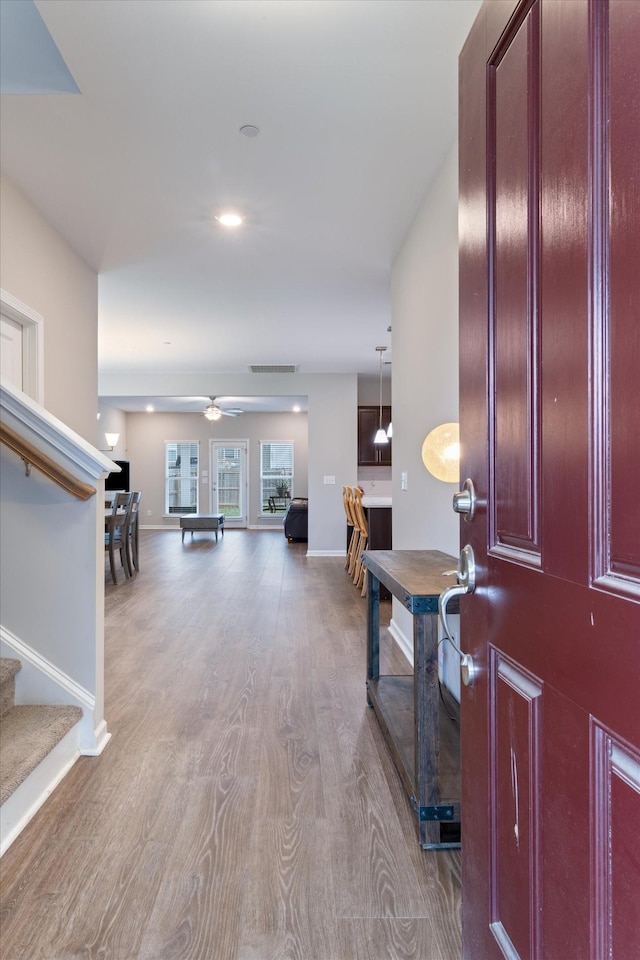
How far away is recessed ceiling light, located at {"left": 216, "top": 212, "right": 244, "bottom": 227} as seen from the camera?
125 inches

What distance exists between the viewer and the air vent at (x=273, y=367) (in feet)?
24.5

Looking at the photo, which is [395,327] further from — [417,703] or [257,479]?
[257,479]

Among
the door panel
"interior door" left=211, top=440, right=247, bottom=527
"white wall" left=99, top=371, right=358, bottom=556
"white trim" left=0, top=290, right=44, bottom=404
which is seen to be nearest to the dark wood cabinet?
"white wall" left=99, top=371, right=358, bottom=556

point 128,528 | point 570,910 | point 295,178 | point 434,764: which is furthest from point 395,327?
point 128,528

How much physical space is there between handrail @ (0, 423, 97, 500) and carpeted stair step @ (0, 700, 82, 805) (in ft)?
2.91

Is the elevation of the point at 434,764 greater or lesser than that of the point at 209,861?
greater

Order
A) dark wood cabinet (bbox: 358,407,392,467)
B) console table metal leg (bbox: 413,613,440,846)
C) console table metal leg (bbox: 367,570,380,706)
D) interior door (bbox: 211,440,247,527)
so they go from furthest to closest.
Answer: interior door (bbox: 211,440,247,527) < dark wood cabinet (bbox: 358,407,392,467) < console table metal leg (bbox: 367,570,380,706) < console table metal leg (bbox: 413,613,440,846)

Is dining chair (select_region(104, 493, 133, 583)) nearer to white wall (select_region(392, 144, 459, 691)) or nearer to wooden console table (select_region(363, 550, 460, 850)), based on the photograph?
white wall (select_region(392, 144, 459, 691))

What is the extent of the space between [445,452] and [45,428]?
5.52 feet

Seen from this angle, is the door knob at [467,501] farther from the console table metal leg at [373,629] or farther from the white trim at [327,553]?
the white trim at [327,553]

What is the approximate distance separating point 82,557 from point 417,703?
149 cm

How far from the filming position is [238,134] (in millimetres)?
2354

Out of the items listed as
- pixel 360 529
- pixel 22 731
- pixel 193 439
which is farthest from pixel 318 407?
pixel 22 731

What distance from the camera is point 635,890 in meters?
0.53
